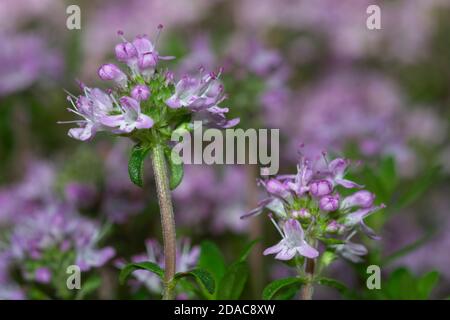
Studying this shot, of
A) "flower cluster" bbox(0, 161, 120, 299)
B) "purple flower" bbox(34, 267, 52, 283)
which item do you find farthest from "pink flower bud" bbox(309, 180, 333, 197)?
"purple flower" bbox(34, 267, 52, 283)

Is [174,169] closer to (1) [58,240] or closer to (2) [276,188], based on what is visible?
(2) [276,188]

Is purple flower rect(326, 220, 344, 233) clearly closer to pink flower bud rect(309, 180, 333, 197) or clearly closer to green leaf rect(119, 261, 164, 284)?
pink flower bud rect(309, 180, 333, 197)

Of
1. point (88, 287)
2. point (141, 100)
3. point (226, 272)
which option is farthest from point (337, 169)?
point (88, 287)

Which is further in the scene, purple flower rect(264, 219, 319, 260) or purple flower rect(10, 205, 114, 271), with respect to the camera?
purple flower rect(10, 205, 114, 271)

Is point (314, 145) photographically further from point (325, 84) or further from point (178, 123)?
point (325, 84)
